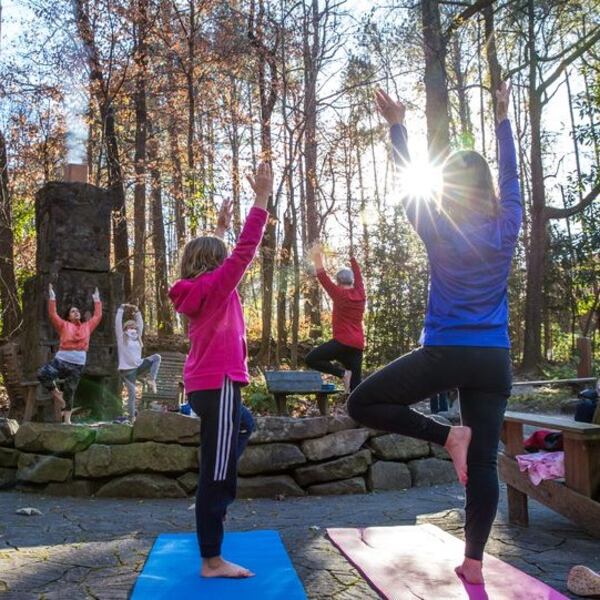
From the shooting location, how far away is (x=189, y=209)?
14.7m

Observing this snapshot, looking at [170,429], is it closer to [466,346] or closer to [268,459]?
[268,459]

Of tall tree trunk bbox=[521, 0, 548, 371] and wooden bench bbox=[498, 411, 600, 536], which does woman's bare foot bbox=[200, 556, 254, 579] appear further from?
tall tree trunk bbox=[521, 0, 548, 371]

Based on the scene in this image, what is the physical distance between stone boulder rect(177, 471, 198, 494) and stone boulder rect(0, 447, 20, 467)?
5.79 feet

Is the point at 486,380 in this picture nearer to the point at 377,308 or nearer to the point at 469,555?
the point at 469,555

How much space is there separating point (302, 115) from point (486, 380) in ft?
43.5

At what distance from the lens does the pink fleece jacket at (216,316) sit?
10.5 ft

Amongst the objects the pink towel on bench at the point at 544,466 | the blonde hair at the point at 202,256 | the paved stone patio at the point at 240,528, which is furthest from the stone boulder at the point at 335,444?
the blonde hair at the point at 202,256

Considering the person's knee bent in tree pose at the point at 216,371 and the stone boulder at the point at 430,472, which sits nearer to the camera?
the person's knee bent in tree pose at the point at 216,371

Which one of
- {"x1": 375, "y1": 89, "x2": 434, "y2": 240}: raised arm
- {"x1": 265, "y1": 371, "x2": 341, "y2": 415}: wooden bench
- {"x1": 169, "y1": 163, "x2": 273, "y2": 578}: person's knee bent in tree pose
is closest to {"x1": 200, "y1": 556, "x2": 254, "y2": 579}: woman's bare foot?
{"x1": 169, "y1": 163, "x2": 273, "y2": 578}: person's knee bent in tree pose

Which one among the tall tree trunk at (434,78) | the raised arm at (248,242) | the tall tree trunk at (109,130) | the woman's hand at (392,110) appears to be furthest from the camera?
the tall tree trunk at (109,130)

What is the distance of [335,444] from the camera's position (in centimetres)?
696

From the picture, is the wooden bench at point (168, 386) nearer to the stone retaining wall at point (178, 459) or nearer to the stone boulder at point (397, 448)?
the stone retaining wall at point (178, 459)

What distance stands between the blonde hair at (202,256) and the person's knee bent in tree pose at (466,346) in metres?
0.94

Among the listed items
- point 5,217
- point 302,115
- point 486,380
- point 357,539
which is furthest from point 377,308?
point 486,380
